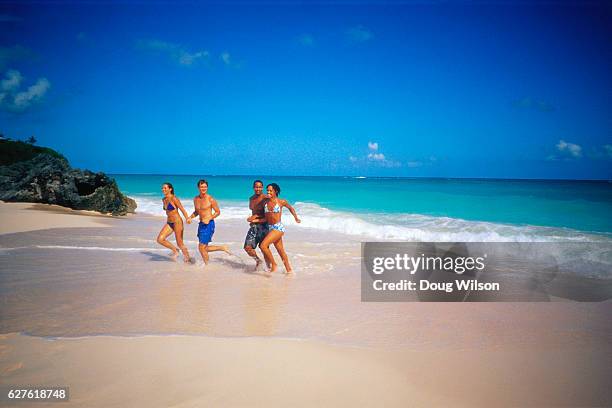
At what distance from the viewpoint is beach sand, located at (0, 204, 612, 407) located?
314 centimetres

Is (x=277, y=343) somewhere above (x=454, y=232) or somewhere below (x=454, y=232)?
below

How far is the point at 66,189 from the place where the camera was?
1573 cm

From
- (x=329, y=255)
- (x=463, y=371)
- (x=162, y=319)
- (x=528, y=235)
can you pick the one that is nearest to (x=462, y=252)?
(x=528, y=235)

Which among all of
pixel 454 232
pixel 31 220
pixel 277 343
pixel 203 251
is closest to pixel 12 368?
pixel 277 343

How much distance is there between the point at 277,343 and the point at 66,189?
609 inches

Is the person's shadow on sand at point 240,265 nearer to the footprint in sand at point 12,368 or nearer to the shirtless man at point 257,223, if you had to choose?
the shirtless man at point 257,223

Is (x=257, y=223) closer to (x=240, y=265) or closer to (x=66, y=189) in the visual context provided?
(x=240, y=265)

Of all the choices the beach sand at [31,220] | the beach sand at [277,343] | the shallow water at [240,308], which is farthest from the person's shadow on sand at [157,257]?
the beach sand at [31,220]

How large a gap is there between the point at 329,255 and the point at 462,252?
13.3 feet

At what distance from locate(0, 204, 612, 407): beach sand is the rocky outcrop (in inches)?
387

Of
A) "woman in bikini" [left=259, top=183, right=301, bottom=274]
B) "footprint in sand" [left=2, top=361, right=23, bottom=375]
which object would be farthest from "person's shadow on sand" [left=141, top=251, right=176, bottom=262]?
"footprint in sand" [left=2, top=361, right=23, bottom=375]

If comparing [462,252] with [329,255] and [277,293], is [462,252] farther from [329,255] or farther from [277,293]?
[277,293]

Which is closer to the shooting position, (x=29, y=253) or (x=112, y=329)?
(x=112, y=329)

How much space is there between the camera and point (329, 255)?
892 cm
